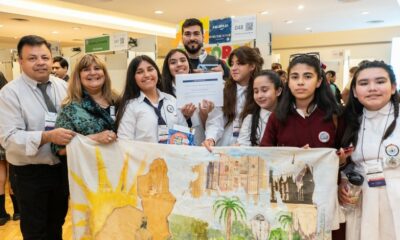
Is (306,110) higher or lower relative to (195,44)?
lower

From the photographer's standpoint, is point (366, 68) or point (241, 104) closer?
point (366, 68)

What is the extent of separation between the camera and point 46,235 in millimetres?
2211

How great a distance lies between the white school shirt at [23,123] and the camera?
198cm

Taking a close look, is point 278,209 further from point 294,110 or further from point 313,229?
point 294,110

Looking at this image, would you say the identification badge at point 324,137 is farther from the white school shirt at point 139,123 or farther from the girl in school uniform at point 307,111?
the white school shirt at point 139,123

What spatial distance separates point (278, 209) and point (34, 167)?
59.9 inches

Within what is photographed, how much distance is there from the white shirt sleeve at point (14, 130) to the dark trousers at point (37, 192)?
0.18 m

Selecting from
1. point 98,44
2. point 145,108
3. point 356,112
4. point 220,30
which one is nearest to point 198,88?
point 145,108

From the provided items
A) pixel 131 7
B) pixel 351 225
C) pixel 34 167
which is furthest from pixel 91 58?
pixel 131 7

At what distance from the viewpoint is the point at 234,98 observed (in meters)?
2.36

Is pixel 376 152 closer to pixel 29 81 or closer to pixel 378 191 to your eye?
pixel 378 191

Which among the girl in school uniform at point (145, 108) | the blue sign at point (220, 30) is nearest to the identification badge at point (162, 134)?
the girl in school uniform at point (145, 108)

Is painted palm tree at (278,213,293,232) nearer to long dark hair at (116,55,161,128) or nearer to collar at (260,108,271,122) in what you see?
collar at (260,108,271,122)

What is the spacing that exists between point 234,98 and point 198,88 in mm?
333
